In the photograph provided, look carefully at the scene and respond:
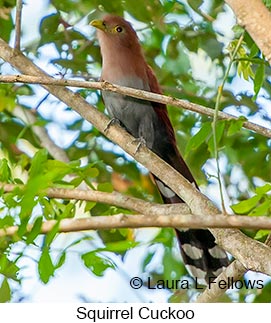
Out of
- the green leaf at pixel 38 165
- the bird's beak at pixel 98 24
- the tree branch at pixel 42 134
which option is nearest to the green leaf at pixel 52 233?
the green leaf at pixel 38 165

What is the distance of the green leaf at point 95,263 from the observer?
Result: 198 centimetres

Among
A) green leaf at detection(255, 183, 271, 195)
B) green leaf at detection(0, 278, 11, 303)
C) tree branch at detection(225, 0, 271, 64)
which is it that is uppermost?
tree branch at detection(225, 0, 271, 64)

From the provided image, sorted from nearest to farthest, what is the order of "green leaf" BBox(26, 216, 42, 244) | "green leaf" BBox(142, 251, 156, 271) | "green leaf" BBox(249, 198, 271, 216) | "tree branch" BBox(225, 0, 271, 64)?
"tree branch" BBox(225, 0, 271, 64) → "green leaf" BBox(26, 216, 42, 244) → "green leaf" BBox(249, 198, 271, 216) → "green leaf" BBox(142, 251, 156, 271)

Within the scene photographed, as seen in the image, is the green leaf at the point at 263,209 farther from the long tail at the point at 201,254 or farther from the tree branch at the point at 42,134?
the tree branch at the point at 42,134

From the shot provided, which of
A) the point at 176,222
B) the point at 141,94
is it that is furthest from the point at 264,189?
the point at 176,222

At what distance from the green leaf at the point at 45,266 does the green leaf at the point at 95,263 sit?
120mm

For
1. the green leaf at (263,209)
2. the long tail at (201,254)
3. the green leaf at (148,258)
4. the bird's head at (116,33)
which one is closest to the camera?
the green leaf at (263,209)

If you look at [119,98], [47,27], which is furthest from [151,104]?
[47,27]

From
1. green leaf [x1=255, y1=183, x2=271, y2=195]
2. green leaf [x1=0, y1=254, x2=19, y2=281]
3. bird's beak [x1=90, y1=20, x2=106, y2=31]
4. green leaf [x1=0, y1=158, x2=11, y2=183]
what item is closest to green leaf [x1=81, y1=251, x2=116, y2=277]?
green leaf [x1=0, y1=254, x2=19, y2=281]

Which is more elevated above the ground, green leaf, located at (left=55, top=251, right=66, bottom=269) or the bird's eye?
the bird's eye

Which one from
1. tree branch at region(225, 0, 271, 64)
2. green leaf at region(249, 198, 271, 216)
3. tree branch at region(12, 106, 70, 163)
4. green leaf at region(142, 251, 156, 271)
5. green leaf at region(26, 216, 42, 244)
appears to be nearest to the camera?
tree branch at region(225, 0, 271, 64)

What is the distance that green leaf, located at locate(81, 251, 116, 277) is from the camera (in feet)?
6.49

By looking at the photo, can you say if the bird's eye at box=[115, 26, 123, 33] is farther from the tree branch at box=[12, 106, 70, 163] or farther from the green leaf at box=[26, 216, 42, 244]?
the green leaf at box=[26, 216, 42, 244]

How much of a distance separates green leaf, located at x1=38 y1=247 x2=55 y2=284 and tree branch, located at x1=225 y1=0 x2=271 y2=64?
2.43ft
